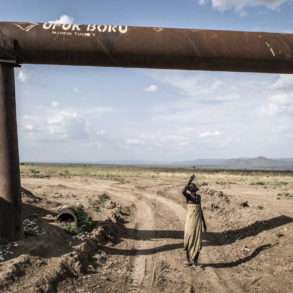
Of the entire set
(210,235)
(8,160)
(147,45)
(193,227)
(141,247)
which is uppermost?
(147,45)

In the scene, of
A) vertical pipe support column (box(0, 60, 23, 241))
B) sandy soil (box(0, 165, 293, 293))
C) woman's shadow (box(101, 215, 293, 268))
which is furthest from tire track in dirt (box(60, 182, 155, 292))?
vertical pipe support column (box(0, 60, 23, 241))

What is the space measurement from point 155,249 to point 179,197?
13360mm

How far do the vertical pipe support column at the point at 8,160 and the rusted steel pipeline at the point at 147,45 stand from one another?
0.71 meters

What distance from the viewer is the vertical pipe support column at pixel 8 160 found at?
32.2ft

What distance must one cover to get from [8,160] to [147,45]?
182 inches

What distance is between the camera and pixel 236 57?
1005cm

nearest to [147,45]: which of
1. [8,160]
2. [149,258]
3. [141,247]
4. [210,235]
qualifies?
[8,160]

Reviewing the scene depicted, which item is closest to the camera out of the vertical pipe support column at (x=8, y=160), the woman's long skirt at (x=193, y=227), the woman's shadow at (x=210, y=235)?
the woman's long skirt at (x=193, y=227)

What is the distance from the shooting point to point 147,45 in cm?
995

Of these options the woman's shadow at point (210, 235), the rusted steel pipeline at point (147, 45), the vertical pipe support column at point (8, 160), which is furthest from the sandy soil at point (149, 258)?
the rusted steel pipeline at point (147, 45)

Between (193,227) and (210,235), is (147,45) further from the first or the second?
(210,235)

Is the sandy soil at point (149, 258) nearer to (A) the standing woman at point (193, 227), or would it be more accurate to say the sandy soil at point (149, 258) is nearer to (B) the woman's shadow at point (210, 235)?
(B) the woman's shadow at point (210, 235)

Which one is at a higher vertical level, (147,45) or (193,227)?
(147,45)

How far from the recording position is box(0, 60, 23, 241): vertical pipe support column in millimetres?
9812
